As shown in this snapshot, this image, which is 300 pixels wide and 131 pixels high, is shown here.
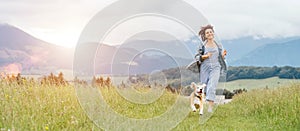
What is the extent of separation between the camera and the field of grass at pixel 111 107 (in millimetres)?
7680

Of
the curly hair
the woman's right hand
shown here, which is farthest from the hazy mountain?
the curly hair

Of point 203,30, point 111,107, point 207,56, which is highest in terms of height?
point 203,30

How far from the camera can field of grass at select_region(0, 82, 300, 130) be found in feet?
25.2

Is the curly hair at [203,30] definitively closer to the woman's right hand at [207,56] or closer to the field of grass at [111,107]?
the woman's right hand at [207,56]

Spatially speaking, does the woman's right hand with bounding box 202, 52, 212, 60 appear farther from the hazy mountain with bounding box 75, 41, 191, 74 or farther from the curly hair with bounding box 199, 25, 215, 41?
the curly hair with bounding box 199, 25, 215, 41

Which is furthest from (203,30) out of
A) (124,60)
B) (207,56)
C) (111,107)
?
(111,107)

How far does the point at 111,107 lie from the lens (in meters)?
11.0

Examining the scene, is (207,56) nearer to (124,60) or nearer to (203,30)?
(203,30)

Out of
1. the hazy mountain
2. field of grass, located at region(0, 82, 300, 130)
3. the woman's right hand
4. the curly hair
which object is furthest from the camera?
the curly hair

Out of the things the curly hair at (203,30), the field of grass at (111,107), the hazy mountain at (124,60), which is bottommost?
the field of grass at (111,107)

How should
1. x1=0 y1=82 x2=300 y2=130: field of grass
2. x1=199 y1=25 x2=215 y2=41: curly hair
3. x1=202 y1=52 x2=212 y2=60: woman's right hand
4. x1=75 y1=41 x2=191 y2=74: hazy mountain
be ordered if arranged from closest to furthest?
1. x1=0 y1=82 x2=300 y2=130: field of grass
2. x1=75 y1=41 x2=191 y2=74: hazy mountain
3. x1=202 y1=52 x2=212 y2=60: woman's right hand
4. x1=199 y1=25 x2=215 y2=41: curly hair

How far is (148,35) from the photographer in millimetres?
10359

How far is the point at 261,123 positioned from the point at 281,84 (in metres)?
5.48

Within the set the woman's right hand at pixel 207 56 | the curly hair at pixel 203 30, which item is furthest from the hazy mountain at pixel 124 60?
the curly hair at pixel 203 30
